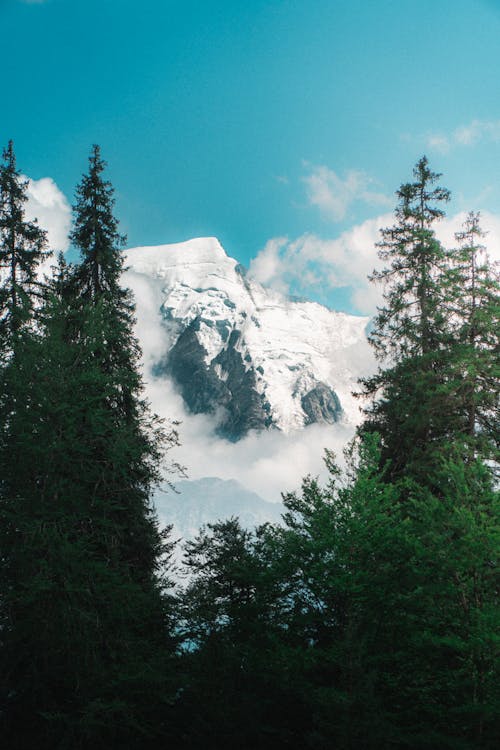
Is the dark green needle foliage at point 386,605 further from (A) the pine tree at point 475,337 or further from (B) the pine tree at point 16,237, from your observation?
(B) the pine tree at point 16,237

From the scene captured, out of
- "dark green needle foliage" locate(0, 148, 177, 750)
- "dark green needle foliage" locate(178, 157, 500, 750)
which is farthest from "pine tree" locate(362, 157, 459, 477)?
"dark green needle foliage" locate(0, 148, 177, 750)

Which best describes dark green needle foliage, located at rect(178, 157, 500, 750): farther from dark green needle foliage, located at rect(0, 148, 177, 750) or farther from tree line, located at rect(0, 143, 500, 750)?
dark green needle foliage, located at rect(0, 148, 177, 750)

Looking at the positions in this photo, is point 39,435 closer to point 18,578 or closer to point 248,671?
point 18,578

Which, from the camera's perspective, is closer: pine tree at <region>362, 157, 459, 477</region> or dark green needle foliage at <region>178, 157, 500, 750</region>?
dark green needle foliage at <region>178, 157, 500, 750</region>

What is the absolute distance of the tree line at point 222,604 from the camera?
34.9 ft

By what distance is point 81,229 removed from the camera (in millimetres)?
18469

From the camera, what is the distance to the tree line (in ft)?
34.9

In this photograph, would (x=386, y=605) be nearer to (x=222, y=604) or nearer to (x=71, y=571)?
(x=222, y=604)

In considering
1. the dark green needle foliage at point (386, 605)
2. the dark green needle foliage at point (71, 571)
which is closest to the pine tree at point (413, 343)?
the dark green needle foliage at point (386, 605)

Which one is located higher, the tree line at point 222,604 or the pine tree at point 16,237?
the pine tree at point 16,237

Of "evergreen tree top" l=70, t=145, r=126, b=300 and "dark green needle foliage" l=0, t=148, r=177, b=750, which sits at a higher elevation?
"evergreen tree top" l=70, t=145, r=126, b=300

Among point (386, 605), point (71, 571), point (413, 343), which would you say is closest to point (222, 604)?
point (386, 605)

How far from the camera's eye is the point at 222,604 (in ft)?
51.5

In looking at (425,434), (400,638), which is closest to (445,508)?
(400,638)
